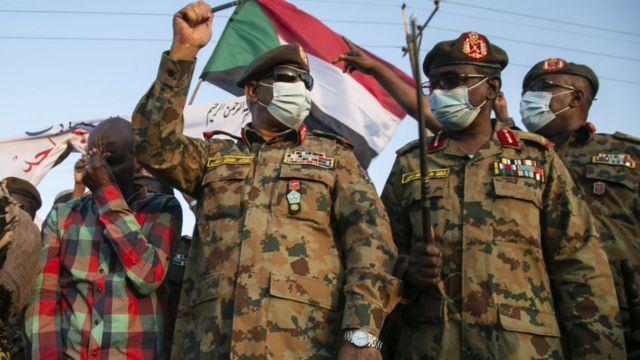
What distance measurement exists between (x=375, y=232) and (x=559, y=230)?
97cm

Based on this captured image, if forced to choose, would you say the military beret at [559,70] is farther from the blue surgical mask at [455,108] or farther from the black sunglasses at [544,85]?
the blue surgical mask at [455,108]

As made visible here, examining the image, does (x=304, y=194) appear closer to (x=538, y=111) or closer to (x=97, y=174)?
(x=97, y=174)

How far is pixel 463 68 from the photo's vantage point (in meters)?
4.41

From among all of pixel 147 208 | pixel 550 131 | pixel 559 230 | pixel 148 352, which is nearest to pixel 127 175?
pixel 147 208

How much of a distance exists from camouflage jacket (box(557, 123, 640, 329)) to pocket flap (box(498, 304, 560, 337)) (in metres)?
0.86

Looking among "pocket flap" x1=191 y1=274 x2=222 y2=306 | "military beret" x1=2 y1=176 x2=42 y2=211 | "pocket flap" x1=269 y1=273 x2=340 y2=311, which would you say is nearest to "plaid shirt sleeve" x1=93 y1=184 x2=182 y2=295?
"pocket flap" x1=191 y1=274 x2=222 y2=306

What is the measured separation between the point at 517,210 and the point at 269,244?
49.5 inches

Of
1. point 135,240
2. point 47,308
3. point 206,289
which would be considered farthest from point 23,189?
point 206,289

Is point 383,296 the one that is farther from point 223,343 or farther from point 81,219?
point 81,219

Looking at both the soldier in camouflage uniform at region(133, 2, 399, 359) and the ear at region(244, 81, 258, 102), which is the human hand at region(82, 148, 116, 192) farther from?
the ear at region(244, 81, 258, 102)

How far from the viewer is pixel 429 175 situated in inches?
167

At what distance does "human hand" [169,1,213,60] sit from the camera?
390cm

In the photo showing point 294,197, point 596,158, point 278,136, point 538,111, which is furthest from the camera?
point 538,111

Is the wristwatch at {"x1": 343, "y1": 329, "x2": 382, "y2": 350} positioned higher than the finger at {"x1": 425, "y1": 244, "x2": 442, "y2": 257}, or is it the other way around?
the finger at {"x1": 425, "y1": 244, "x2": 442, "y2": 257}
